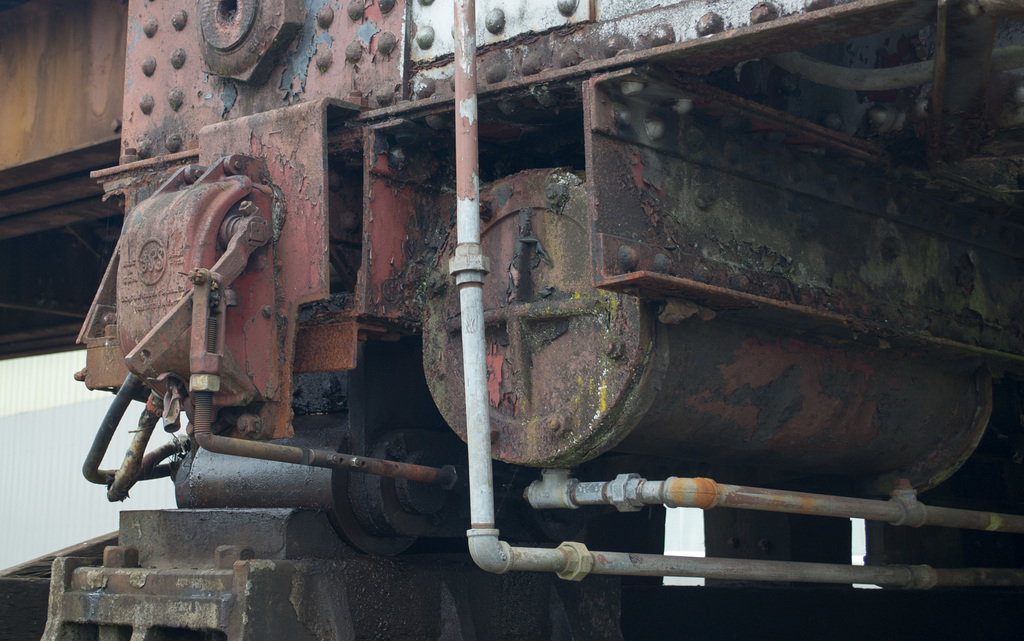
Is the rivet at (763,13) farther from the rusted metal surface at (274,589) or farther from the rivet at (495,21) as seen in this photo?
the rusted metal surface at (274,589)

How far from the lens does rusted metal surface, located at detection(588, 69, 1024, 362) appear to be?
10.2 feet

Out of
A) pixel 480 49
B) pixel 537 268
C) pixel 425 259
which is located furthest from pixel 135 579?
pixel 480 49

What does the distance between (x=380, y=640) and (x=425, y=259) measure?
49.1 inches

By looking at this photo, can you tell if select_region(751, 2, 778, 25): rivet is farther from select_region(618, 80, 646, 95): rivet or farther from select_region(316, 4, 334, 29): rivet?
select_region(316, 4, 334, 29): rivet

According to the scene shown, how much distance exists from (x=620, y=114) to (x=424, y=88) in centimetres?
72

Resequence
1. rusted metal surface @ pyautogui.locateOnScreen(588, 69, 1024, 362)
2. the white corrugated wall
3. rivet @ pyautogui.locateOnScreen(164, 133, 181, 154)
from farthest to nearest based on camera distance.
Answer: the white corrugated wall < rivet @ pyautogui.locateOnScreen(164, 133, 181, 154) < rusted metal surface @ pyautogui.locateOnScreen(588, 69, 1024, 362)

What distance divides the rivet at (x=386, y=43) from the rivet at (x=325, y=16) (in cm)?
25

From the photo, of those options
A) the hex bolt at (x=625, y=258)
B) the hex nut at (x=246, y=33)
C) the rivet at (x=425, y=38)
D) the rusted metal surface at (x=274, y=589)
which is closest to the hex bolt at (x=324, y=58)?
the hex nut at (x=246, y=33)

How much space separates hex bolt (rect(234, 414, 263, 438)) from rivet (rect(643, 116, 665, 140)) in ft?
4.72

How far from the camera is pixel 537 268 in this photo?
3.44 m

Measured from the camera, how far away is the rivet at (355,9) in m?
3.72

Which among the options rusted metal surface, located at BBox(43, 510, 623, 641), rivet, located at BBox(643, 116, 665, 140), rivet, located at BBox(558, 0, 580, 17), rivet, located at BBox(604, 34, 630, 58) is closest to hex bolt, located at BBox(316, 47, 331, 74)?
rivet, located at BBox(558, 0, 580, 17)

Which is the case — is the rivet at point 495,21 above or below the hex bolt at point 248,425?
above

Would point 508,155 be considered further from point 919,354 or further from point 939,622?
point 939,622
